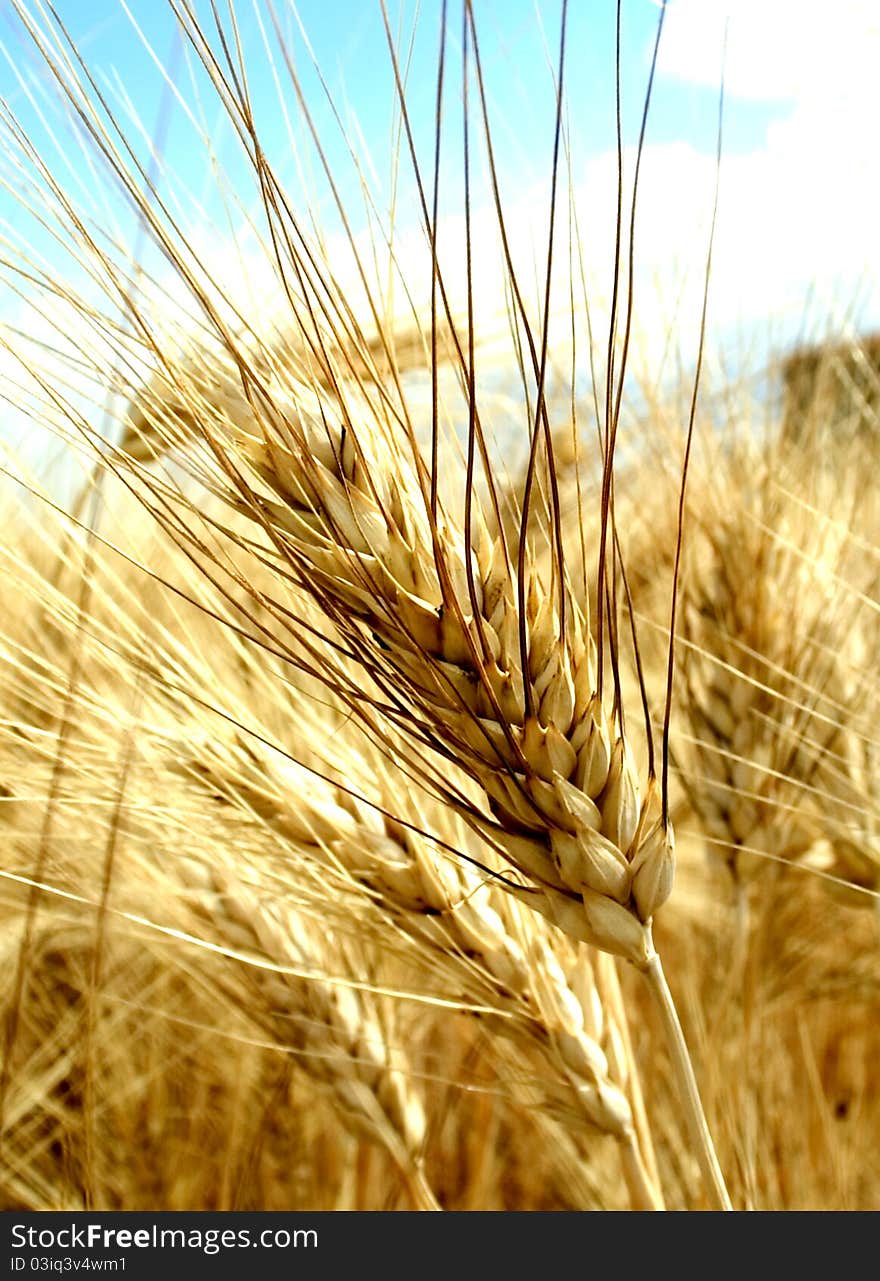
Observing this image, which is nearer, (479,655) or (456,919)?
(479,655)

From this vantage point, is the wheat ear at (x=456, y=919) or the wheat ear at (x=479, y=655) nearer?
the wheat ear at (x=479, y=655)

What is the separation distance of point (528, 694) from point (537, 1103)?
0.28 m

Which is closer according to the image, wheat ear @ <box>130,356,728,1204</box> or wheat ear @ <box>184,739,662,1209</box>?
wheat ear @ <box>130,356,728,1204</box>

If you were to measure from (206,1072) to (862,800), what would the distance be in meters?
0.61

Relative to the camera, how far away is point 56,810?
66 centimetres

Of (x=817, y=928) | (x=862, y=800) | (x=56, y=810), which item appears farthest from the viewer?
(x=817, y=928)

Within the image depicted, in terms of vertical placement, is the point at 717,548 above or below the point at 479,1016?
above

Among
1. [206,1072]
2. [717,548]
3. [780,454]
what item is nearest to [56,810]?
[206,1072]

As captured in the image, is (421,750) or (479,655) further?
(421,750)
